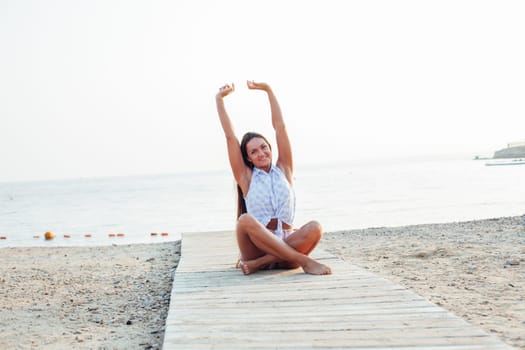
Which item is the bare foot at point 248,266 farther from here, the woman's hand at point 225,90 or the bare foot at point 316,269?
the woman's hand at point 225,90

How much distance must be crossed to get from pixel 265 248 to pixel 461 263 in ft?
11.3

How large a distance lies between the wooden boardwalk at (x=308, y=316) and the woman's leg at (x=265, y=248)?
0.12 meters

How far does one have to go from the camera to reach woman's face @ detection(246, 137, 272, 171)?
565 centimetres

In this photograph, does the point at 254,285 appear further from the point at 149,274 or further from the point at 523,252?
the point at 523,252

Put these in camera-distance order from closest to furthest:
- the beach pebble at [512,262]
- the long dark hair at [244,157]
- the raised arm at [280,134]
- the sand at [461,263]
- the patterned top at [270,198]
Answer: the sand at [461,263]
the patterned top at [270,198]
the long dark hair at [244,157]
the raised arm at [280,134]
the beach pebble at [512,262]

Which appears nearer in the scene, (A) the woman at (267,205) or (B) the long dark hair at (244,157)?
(A) the woman at (267,205)

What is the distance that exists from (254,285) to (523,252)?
493 cm

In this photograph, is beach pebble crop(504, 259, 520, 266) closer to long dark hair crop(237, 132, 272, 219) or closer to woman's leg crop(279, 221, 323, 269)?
woman's leg crop(279, 221, 323, 269)

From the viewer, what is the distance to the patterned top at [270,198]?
5.63 m

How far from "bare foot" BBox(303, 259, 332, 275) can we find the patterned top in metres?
0.44

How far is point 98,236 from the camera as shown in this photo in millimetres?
17125

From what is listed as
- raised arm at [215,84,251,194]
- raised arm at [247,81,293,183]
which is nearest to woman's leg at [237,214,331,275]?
raised arm at [215,84,251,194]

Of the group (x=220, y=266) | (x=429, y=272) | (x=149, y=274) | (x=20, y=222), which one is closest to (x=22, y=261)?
(x=149, y=274)

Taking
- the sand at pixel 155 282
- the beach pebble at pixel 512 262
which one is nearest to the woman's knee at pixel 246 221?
the sand at pixel 155 282
